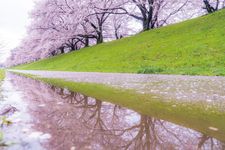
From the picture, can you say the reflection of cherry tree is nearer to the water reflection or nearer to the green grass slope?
the water reflection

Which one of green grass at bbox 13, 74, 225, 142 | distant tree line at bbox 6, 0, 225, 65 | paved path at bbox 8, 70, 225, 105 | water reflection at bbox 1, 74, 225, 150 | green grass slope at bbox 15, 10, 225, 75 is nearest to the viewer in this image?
water reflection at bbox 1, 74, 225, 150

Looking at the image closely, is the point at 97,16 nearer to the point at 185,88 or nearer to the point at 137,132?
the point at 185,88

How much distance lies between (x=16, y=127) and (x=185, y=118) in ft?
7.68

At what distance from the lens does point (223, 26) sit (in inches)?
719

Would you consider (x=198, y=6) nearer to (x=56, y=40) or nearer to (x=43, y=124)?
(x=56, y=40)

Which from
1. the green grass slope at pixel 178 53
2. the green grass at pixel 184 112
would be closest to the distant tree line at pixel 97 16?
the green grass slope at pixel 178 53

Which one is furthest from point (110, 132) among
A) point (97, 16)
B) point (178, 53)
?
point (97, 16)

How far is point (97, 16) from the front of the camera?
118 ft

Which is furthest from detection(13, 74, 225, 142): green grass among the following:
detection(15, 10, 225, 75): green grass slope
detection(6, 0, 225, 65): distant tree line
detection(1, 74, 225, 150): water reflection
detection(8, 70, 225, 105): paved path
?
detection(6, 0, 225, 65): distant tree line

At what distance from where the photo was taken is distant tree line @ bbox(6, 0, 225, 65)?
30328mm

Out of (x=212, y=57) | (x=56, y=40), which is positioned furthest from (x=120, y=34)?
(x=212, y=57)

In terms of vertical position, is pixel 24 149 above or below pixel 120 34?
below

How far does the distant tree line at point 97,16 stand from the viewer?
3033cm

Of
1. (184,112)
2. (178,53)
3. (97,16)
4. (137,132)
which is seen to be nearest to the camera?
(137,132)
